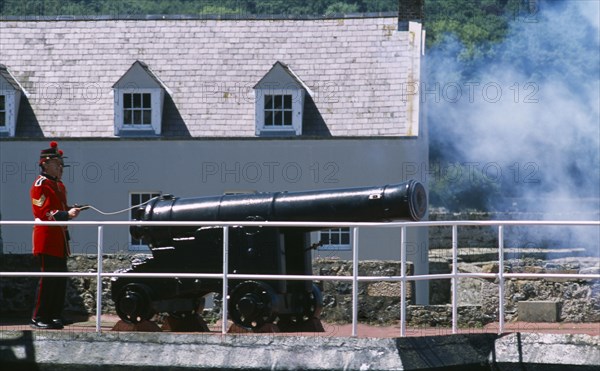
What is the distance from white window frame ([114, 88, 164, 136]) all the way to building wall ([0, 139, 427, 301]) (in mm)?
333

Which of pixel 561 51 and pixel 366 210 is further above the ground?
pixel 561 51

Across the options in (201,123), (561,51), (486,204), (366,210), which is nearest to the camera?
(366,210)

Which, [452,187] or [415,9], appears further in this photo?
[452,187]

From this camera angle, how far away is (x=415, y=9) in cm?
3123

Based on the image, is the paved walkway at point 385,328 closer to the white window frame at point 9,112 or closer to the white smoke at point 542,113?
the white window frame at point 9,112

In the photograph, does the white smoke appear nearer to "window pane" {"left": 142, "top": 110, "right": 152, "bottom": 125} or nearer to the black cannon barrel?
"window pane" {"left": 142, "top": 110, "right": 152, "bottom": 125}

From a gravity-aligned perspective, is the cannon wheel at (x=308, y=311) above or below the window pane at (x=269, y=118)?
below

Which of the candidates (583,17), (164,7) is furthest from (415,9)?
(164,7)

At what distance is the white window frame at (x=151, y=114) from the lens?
101 ft

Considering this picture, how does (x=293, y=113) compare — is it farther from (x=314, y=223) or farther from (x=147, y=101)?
(x=314, y=223)

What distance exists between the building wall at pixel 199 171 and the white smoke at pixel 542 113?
8.12 meters

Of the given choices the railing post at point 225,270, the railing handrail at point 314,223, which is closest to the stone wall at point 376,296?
the railing handrail at point 314,223

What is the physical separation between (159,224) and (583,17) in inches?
1203

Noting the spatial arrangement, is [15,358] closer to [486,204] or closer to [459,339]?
[459,339]
